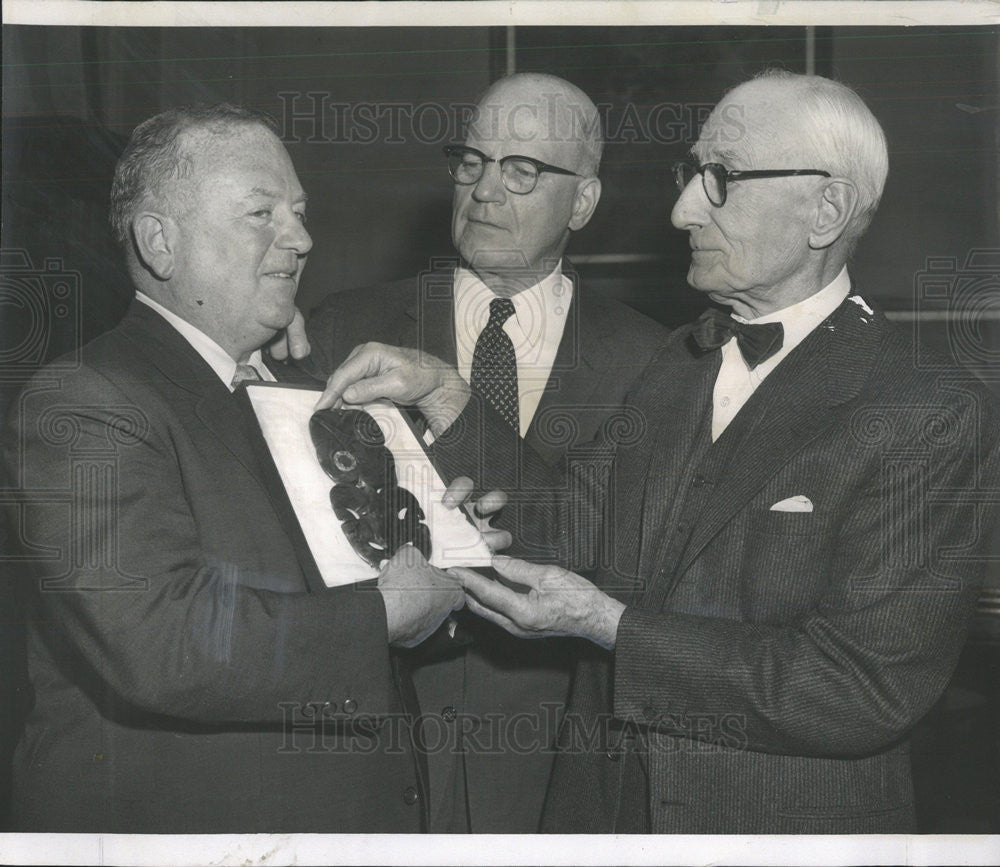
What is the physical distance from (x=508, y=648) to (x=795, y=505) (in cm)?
90

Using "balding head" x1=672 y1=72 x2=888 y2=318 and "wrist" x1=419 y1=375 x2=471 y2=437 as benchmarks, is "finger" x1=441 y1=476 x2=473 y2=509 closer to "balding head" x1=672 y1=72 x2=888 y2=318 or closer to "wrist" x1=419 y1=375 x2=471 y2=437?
"wrist" x1=419 y1=375 x2=471 y2=437

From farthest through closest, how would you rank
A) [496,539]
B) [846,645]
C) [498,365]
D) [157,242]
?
[498,365]
[496,539]
[157,242]
[846,645]

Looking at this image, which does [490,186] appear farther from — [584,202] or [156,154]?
[156,154]

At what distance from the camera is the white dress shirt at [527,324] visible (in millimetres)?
3477

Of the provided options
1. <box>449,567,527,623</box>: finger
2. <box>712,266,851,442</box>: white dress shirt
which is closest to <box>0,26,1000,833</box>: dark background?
<box>712,266,851,442</box>: white dress shirt

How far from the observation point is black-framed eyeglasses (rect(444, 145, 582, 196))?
352 cm

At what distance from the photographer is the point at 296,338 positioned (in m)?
3.31

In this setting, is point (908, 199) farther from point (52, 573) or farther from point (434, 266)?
point (52, 573)

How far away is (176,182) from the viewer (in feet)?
10.4

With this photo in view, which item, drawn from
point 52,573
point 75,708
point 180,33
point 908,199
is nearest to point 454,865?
point 75,708

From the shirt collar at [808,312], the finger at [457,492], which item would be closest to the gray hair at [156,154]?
the finger at [457,492]

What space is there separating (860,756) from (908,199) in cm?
157

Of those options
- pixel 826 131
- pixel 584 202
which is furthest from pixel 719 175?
pixel 584 202

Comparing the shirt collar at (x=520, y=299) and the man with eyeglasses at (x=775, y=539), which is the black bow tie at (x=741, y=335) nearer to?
the man with eyeglasses at (x=775, y=539)
